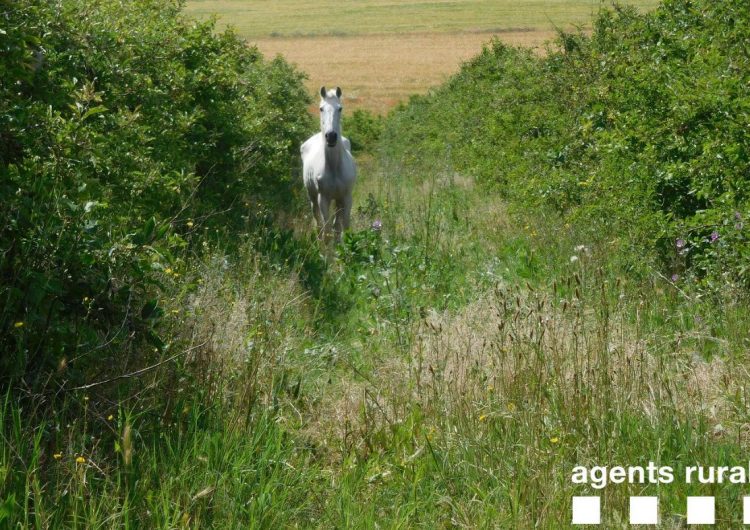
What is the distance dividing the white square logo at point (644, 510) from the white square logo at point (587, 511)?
13 centimetres

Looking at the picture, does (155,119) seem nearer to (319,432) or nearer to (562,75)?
(319,432)

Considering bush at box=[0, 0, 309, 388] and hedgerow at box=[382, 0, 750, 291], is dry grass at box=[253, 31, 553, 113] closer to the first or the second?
hedgerow at box=[382, 0, 750, 291]

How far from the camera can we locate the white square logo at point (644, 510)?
3.76 m

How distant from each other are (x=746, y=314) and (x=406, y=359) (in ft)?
6.61

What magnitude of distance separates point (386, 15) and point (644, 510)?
115 metres

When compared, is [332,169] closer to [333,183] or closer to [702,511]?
[333,183]

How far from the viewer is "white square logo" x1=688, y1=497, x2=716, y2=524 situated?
12.2 feet

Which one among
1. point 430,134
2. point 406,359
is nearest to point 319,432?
point 406,359

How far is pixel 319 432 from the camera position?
5070mm

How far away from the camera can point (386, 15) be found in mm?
114438

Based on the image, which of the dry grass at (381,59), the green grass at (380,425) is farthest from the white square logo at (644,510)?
the dry grass at (381,59)

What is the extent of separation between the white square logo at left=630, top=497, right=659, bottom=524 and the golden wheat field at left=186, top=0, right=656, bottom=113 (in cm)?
4406

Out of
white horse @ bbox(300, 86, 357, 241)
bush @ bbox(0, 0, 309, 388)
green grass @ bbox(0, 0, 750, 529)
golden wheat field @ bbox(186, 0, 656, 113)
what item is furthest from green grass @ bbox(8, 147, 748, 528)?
golden wheat field @ bbox(186, 0, 656, 113)

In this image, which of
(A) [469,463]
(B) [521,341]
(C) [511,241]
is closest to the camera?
(A) [469,463]
